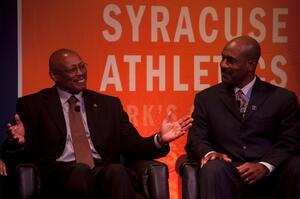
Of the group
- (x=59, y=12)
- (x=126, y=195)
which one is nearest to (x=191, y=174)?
(x=126, y=195)

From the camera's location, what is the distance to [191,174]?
3918 millimetres

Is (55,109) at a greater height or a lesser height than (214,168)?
greater

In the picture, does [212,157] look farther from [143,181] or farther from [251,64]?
[251,64]

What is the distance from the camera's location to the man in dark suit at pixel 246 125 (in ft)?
13.2

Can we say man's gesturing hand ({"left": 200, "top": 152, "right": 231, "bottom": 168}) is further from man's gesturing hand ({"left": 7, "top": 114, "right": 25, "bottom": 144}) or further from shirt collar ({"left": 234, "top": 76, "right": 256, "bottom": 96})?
man's gesturing hand ({"left": 7, "top": 114, "right": 25, "bottom": 144})

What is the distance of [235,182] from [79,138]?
1.13 meters

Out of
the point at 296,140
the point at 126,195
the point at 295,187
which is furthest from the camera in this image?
the point at 296,140

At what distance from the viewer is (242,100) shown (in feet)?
14.3

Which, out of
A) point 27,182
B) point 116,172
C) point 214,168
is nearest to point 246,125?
point 214,168

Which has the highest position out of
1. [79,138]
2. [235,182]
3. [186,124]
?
[186,124]

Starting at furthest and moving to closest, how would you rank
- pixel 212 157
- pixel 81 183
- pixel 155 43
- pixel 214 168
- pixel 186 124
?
1. pixel 155 43
2. pixel 186 124
3. pixel 212 157
4. pixel 214 168
5. pixel 81 183

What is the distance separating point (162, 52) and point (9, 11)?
1.28 meters

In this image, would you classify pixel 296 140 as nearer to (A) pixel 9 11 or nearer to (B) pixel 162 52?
(B) pixel 162 52

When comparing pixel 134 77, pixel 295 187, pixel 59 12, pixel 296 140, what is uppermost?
pixel 59 12
